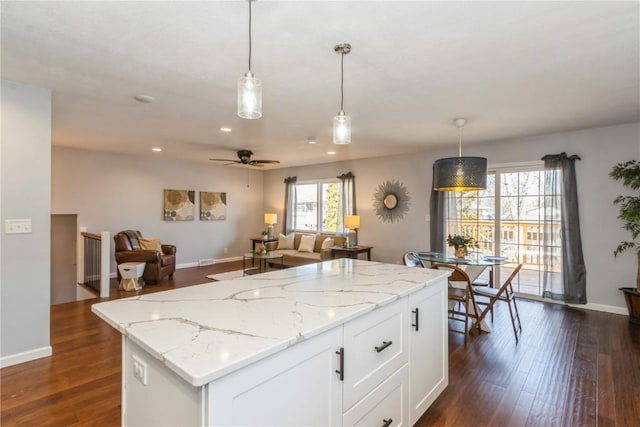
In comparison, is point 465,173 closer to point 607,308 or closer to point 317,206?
point 607,308

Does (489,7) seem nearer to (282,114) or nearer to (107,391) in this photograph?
(282,114)

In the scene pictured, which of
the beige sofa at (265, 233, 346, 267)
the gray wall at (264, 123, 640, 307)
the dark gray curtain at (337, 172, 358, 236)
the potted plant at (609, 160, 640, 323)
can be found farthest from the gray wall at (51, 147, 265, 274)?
the potted plant at (609, 160, 640, 323)

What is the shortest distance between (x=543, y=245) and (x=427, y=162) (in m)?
2.25

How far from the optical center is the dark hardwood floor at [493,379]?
2.07m

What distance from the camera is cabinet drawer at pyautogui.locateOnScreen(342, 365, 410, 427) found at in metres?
1.46

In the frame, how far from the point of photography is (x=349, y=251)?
239 inches

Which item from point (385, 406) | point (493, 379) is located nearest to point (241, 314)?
point (385, 406)

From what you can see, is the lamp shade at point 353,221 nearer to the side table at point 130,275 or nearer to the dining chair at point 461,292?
the dining chair at point 461,292

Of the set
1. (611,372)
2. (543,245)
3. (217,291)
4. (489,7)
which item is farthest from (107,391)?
(543,245)

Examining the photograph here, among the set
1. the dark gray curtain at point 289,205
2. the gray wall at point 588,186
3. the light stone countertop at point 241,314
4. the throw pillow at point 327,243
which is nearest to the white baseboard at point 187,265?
the dark gray curtain at point 289,205

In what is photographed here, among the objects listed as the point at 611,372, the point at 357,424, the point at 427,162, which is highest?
the point at 427,162

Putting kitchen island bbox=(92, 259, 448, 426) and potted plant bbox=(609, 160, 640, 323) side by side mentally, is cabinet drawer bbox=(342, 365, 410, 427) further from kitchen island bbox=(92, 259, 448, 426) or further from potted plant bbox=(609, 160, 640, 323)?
potted plant bbox=(609, 160, 640, 323)

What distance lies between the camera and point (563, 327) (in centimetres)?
362

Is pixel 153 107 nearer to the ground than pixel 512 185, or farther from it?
farther from it
